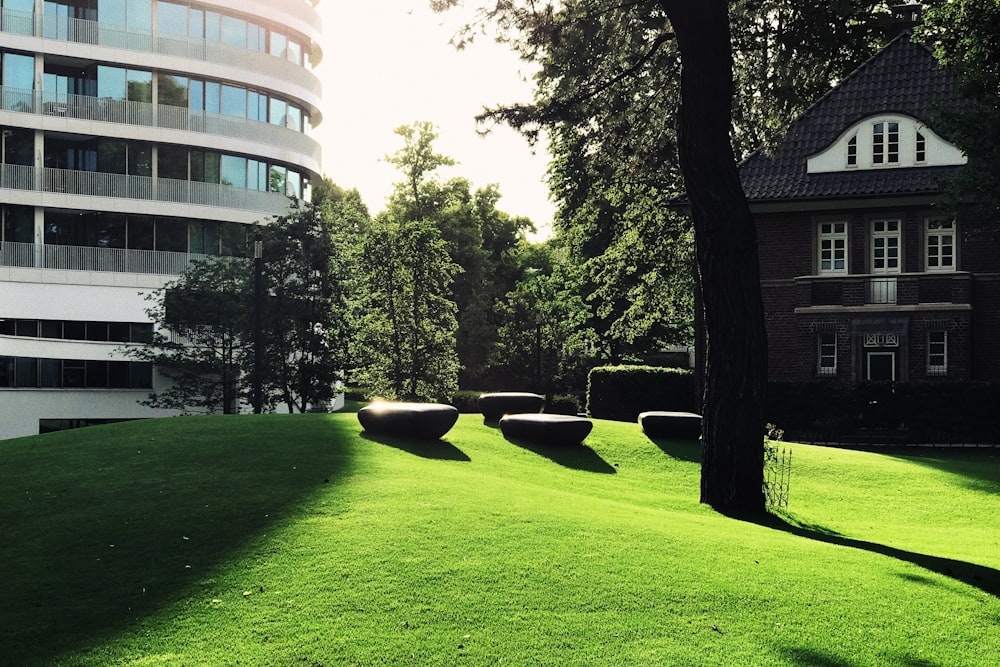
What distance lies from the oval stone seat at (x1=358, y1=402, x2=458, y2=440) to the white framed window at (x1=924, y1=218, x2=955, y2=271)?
75.7 feet

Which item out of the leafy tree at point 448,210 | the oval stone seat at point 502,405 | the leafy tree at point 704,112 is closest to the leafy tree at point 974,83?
the leafy tree at point 704,112

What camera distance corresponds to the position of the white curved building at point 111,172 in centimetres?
4266

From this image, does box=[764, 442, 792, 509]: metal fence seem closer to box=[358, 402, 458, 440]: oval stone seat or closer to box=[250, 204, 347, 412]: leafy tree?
box=[358, 402, 458, 440]: oval stone seat

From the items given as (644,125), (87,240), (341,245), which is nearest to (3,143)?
(87,240)

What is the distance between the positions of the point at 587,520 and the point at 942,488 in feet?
35.0

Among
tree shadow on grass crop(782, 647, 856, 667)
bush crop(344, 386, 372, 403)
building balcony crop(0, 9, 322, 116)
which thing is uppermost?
building balcony crop(0, 9, 322, 116)

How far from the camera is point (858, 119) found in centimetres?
3634

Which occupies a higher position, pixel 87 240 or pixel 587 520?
pixel 87 240

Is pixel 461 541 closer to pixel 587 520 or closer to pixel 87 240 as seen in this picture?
Result: pixel 587 520

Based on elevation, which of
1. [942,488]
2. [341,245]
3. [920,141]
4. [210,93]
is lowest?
[942,488]

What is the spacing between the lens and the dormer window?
3578 cm

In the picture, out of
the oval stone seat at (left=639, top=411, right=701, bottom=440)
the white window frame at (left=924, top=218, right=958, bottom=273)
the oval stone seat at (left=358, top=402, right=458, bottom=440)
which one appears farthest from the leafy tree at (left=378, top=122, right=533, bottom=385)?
the oval stone seat at (left=358, top=402, right=458, bottom=440)

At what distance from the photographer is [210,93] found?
155 ft

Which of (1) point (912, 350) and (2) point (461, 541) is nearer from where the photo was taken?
(2) point (461, 541)
